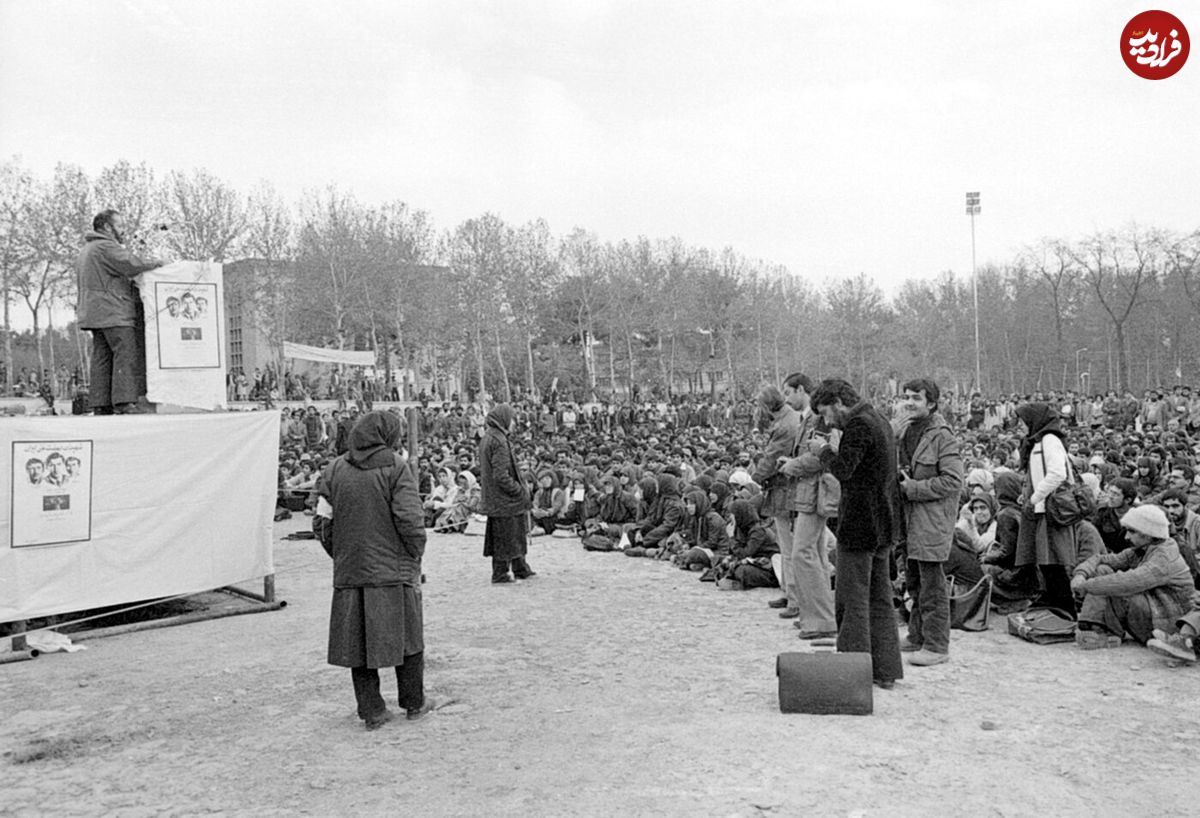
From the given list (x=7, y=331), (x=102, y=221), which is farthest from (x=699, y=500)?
(x=7, y=331)

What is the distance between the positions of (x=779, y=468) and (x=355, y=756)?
3355 mm

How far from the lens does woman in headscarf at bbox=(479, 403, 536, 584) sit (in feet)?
29.6

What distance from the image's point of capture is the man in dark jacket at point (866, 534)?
5.09 metres

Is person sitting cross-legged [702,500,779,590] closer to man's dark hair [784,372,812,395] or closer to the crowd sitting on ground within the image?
the crowd sitting on ground

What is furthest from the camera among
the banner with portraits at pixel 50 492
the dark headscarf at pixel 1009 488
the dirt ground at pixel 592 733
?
the dark headscarf at pixel 1009 488

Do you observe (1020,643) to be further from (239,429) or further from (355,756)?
(239,429)

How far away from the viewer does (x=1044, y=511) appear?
6.49 m

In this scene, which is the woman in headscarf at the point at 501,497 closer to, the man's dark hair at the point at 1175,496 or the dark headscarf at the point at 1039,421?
the dark headscarf at the point at 1039,421

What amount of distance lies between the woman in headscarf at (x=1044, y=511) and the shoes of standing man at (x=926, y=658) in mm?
1316

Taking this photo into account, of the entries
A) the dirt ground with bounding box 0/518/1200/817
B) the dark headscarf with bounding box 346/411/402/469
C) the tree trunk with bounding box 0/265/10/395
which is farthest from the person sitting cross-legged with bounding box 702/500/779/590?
the tree trunk with bounding box 0/265/10/395

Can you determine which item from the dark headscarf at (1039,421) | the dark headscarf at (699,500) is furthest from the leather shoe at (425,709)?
the dark headscarf at (699,500)

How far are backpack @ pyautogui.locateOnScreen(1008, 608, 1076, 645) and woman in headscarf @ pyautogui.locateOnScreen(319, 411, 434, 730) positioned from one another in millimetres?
4163

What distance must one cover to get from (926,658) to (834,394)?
71.8 inches

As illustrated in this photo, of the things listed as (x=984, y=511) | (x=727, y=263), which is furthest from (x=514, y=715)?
(x=727, y=263)
